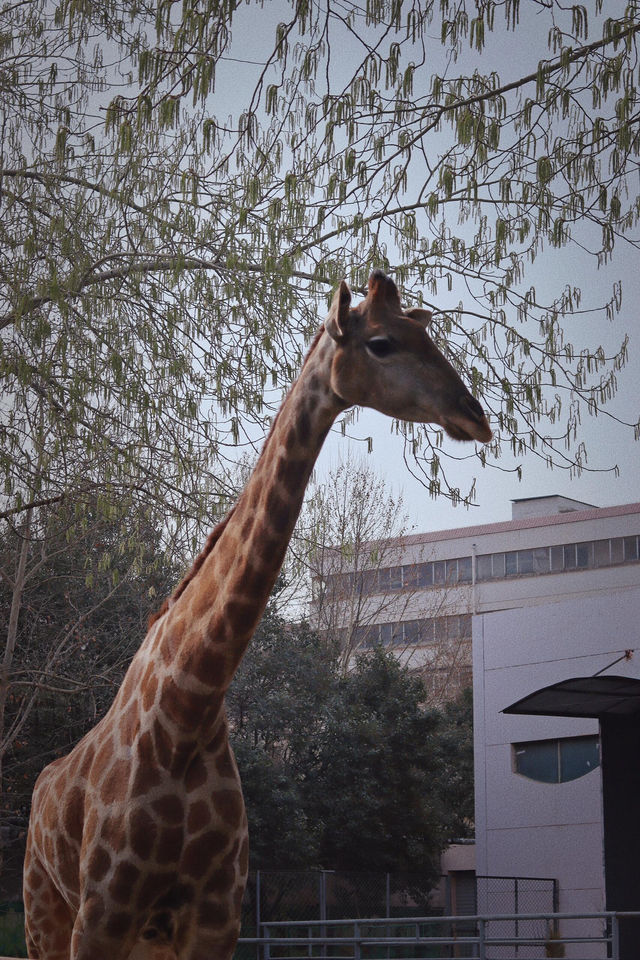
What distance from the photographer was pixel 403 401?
2426mm

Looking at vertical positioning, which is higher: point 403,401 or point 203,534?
point 203,534

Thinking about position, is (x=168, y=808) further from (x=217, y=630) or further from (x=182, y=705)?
(x=217, y=630)

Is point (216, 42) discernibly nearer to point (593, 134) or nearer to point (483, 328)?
point (593, 134)

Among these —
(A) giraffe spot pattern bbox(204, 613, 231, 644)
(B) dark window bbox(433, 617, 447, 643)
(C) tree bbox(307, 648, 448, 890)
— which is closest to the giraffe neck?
(A) giraffe spot pattern bbox(204, 613, 231, 644)

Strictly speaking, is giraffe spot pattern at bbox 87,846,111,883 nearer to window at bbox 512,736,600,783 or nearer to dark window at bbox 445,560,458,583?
window at bbox 512,736,600,783

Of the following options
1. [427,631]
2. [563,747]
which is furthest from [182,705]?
[427,631]

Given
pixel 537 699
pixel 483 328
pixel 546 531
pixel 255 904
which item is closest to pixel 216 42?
pixel 483 328

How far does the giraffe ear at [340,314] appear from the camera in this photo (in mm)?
2498

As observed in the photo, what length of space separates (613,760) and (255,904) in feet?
20.5

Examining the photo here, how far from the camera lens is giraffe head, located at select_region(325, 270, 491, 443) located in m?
2.33

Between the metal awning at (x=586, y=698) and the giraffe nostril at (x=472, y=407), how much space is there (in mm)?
10589

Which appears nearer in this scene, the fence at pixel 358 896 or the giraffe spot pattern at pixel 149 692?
the giraffe spot pattern at pixel 149 692

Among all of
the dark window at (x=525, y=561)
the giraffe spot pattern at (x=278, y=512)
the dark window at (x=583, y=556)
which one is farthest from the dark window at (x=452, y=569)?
the giraffe spot pattern at (x=278, y=512)

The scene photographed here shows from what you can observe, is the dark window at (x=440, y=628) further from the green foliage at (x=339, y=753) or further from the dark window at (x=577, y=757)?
the dark window at (x=577, y=757)
